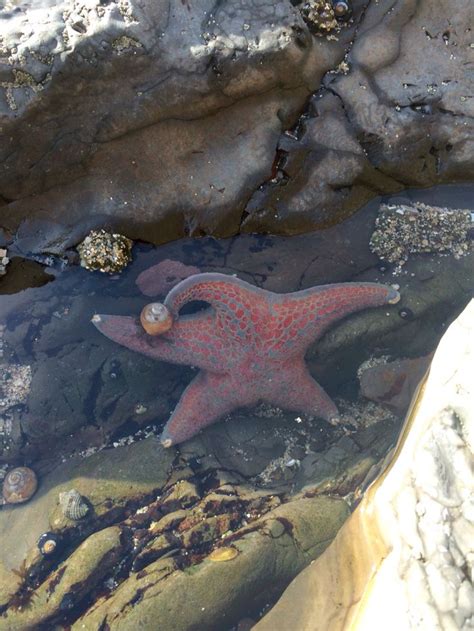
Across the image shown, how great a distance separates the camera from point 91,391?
4.77 metres

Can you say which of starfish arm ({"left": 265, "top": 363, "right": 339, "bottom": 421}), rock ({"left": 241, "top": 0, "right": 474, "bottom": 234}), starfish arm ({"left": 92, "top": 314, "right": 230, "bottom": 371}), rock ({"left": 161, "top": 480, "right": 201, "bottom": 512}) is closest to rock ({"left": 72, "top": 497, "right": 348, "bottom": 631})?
rock ({"left": 161, "top": 480, "right": 201, "bottom": 512})

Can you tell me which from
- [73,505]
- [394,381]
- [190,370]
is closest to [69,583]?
[73,505]

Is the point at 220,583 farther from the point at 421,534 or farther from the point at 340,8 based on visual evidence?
the point at 340,8

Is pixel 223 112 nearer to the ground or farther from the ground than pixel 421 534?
farther from the ground

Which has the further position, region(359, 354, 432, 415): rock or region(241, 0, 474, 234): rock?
region(359, 354, 432, 415): rock

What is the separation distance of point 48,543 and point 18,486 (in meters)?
0.56

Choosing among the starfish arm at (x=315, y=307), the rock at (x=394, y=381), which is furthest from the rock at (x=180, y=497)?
the rock at (x=394, y=381)

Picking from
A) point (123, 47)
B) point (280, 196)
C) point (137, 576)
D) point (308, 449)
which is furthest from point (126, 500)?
point (123, 47)

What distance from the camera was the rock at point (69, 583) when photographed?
414 cm

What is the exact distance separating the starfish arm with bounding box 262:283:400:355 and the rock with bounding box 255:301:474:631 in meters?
0.93

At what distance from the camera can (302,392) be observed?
15.0 ft

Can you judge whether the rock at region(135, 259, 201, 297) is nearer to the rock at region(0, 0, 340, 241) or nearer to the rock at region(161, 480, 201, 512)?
the rock at region(0, 0, 340, 241)

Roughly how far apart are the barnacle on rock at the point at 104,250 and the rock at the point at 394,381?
233 cm

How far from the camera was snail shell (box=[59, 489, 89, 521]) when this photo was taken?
4465 mm
